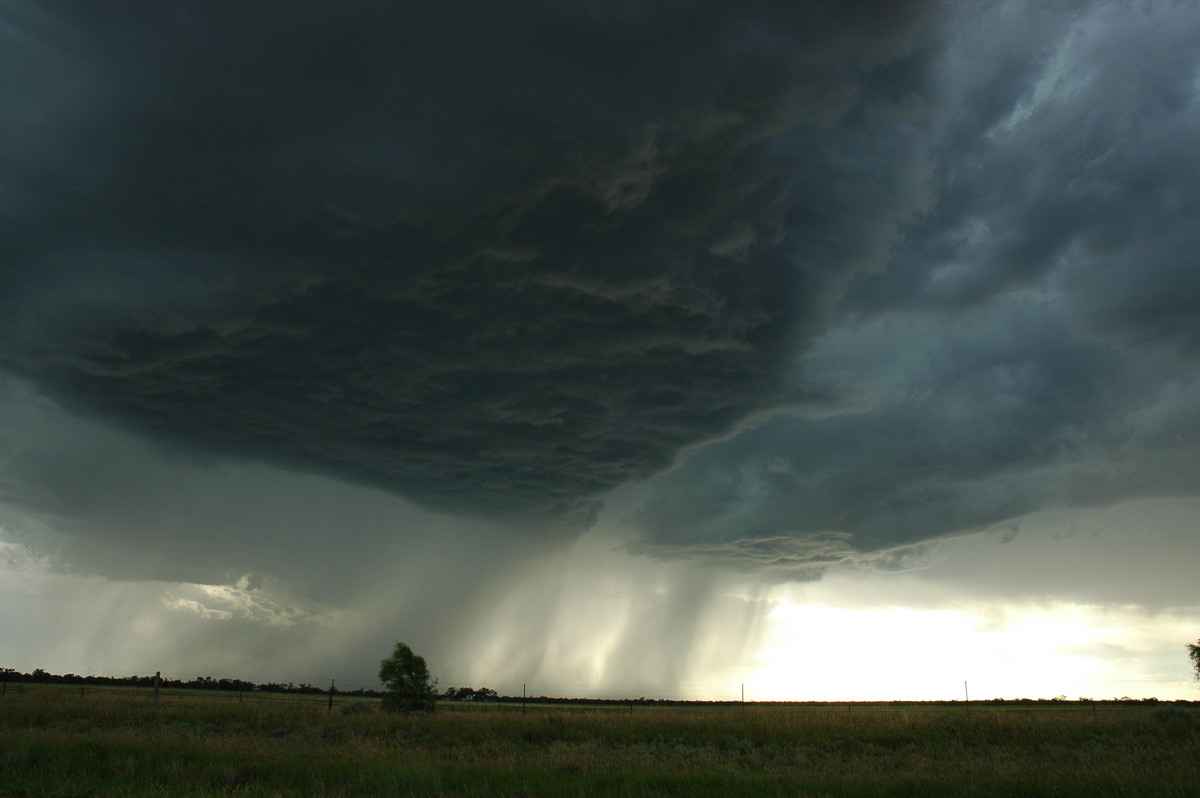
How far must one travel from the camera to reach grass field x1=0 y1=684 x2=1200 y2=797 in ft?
49.8

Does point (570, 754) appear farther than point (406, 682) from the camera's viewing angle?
No

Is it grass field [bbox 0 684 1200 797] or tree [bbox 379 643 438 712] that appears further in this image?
tree [bbox 379 643 438 712]

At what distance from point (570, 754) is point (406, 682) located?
24748 mm

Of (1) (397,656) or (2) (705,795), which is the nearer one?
(2) (705,795)

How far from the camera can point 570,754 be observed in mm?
23297

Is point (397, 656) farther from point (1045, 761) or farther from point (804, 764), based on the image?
point (1045, 761)

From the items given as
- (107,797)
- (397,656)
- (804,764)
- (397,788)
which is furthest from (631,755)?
(397,656)

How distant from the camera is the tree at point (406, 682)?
43625 mm

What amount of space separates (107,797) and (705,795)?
1202 cm

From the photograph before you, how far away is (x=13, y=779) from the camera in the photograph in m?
14.9

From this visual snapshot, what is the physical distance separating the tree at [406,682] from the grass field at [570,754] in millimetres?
2919

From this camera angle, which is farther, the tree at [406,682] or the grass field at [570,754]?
the tree at [406,682]

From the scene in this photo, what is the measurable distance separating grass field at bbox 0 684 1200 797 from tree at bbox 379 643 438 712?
2919 millimetres

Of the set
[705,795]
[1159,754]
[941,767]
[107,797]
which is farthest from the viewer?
[1159,754]
